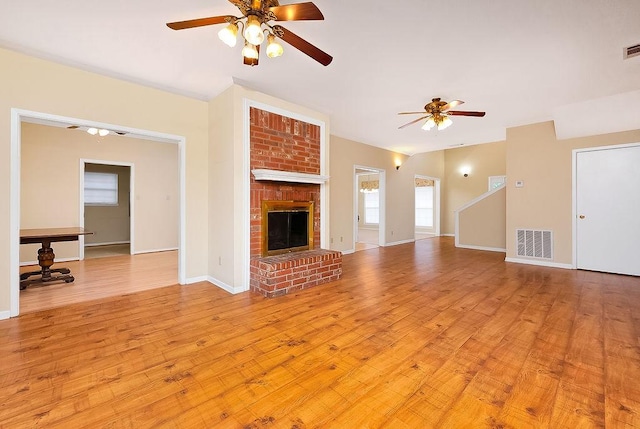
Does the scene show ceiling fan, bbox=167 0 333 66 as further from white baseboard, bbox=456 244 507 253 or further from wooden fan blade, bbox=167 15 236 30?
white baseboard, bbox=456 244 507 253

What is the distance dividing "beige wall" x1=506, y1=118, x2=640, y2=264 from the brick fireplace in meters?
3.94

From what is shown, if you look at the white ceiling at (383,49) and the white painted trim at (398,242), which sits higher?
the white ceiling at (383,49)

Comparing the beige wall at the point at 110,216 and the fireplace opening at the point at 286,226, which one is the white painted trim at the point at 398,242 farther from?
the beige wall at the point at 110,216

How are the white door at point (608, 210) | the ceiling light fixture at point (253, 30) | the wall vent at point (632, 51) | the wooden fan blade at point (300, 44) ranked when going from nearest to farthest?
the ceiling light fixture at point (253, 30)
the wooden fan blade at point (300, 44)
the wall vent at point (632, 51)
the white door at point (608, 210)

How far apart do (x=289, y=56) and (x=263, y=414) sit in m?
3.07

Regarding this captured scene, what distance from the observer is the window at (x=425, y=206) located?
10.2 metres

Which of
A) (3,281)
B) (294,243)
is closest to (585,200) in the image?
(294,243)

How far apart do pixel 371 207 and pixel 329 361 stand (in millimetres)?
9809

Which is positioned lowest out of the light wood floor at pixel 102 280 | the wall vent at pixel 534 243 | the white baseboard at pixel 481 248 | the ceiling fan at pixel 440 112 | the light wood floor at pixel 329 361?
the light wood floor at pixel 329 361

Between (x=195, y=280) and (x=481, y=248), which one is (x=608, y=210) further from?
(x=195, y=280)

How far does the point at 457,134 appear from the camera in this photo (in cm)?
598

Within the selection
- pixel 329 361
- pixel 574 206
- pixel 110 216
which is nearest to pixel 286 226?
pixel 329 361

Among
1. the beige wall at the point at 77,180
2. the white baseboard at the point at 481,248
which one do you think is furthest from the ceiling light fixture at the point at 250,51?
the white baseboard at the point at 481,248

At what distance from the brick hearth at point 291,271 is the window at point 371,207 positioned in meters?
7.52
